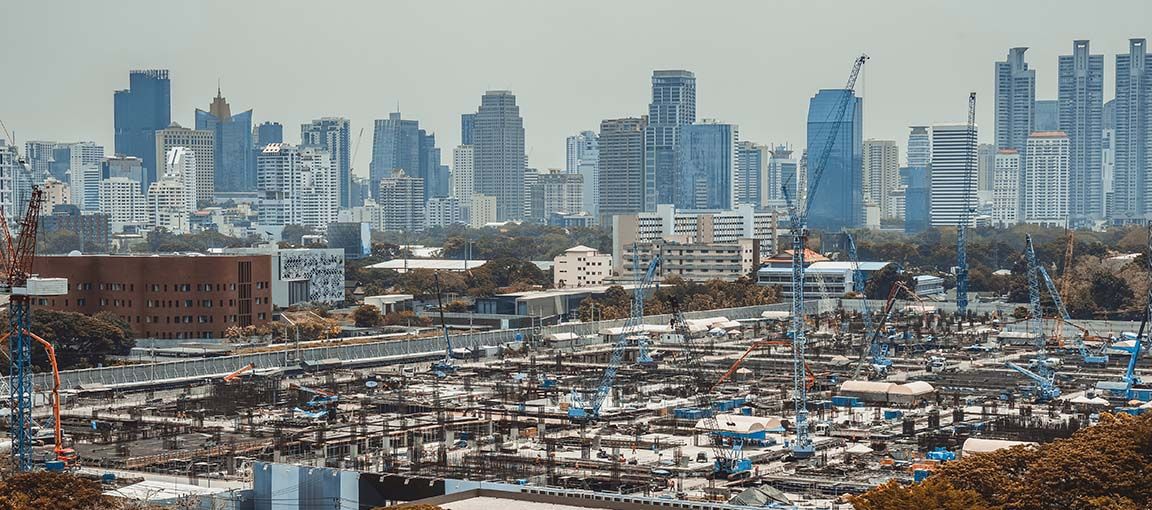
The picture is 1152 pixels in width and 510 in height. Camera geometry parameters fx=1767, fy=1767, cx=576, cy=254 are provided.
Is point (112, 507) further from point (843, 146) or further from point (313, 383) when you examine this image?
point (843, 146)

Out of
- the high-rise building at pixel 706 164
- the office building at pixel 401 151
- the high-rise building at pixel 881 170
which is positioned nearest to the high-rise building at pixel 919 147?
the high-rise building at pixel 881 170

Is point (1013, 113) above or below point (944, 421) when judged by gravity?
above

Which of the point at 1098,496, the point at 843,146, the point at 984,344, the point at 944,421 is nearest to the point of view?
the point at 1098,496

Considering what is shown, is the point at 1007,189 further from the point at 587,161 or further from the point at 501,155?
the point at 587,161

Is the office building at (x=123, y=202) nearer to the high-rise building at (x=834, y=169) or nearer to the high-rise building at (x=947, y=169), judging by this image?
the high-rise building at (x=834, y=169)

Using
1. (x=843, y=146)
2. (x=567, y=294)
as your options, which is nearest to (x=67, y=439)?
(x=567, y=294)

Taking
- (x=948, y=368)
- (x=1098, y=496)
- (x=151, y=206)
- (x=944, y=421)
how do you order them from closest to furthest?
(x=1098, y=496) < (x=944, y=421) < (x=948, y=368) < (x=151, y=206)

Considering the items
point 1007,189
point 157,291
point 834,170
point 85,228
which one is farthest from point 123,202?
point 157,291

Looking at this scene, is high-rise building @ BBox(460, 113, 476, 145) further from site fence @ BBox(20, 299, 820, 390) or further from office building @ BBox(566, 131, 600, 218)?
site fence @ BBox(20, 299, 820, 390)
